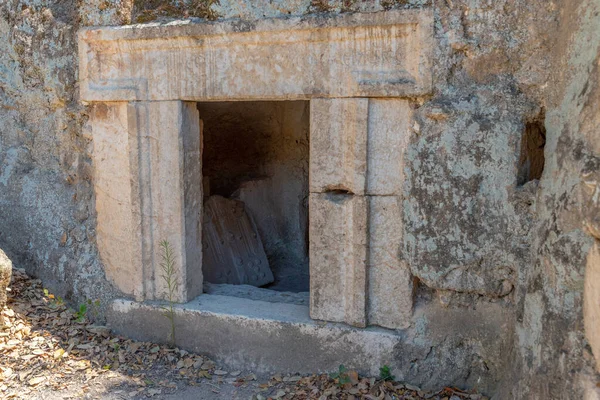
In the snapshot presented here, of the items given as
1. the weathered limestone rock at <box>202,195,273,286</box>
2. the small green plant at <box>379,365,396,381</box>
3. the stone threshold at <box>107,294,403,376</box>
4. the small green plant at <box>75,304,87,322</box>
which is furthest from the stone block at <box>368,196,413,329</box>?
the small green plant at <box>75,304,87,322</box>

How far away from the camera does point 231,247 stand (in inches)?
201

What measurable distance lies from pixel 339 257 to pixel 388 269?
0.29 meters

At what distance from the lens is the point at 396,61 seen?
312 centimetres

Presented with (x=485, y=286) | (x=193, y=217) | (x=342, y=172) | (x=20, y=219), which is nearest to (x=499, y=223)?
(x=485, y=286)

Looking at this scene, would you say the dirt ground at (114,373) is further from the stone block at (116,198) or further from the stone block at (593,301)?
the stone block at (593,301)

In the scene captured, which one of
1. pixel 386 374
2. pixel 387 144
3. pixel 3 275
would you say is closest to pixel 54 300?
pixel 3 275

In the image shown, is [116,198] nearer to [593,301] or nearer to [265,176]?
[265,176]

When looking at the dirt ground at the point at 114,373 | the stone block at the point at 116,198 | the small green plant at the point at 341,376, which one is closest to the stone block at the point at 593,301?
the dirt ground at the point at 114,373

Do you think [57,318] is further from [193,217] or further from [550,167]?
[550,167]

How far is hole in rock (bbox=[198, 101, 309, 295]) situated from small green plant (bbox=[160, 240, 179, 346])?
4.69 ft

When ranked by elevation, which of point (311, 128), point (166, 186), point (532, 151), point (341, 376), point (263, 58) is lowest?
point (341, 376)

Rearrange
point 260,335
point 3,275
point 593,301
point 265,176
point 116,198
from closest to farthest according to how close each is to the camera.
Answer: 1. point 593,301
2. point 260,335
3. point 3,275
4. point 116,198
5. point 265,176

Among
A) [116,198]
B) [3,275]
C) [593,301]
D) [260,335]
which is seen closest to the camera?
[593,301]

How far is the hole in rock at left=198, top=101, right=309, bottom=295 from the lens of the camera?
538cm
